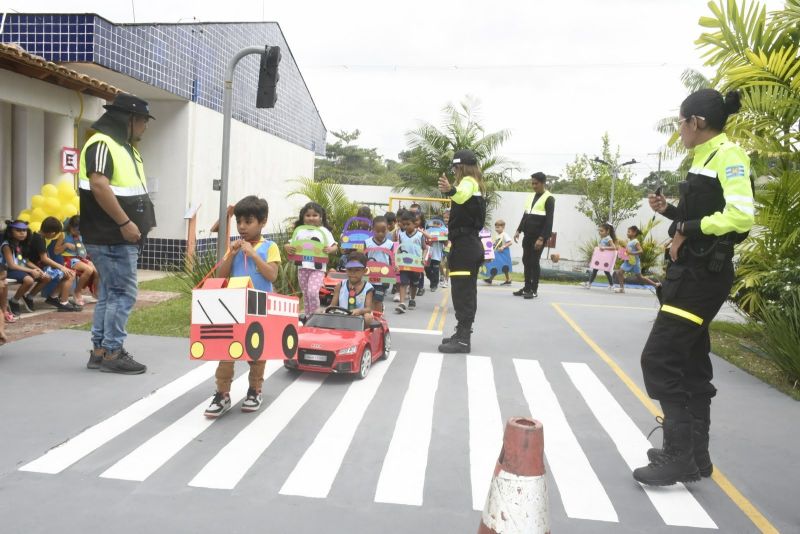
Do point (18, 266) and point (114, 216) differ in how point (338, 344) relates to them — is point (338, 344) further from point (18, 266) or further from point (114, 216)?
point (18, 266)

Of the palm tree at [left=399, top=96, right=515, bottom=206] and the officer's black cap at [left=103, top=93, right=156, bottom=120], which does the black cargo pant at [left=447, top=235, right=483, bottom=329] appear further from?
the palm tree at [left=399, top=96, right=515, bottom=206]

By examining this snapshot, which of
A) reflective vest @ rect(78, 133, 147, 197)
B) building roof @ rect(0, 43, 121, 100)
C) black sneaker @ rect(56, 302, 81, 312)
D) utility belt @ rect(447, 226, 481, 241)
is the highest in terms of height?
building roof @ rect(0, 43, 121, 100)

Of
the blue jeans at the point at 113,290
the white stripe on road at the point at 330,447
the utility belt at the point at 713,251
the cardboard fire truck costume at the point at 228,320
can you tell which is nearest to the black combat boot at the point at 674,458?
the utility belt at the point at 713,251

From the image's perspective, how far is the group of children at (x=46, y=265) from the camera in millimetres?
8234

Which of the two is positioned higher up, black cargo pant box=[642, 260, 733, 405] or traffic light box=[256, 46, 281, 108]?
traffic light box=[256, 46, 281, 108]

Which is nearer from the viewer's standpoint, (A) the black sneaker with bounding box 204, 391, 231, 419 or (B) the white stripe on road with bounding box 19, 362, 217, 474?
(B) the white stripe on road with bounding box 19, 362, 217, 474

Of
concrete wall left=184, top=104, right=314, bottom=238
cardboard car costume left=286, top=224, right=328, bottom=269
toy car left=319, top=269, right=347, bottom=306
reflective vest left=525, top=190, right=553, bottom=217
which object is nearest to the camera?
cardboard car costume left=286, top=224, right=328, bottom=269

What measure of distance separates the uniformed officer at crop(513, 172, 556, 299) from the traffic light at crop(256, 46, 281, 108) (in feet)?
15.6

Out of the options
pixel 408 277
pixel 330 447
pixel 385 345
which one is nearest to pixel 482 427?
pixel 330 447

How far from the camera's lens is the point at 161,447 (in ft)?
14.1

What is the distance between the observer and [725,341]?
895 centimetres

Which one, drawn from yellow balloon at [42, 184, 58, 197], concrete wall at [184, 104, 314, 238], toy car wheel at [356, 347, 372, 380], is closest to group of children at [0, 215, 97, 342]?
yellow balloon at [42, 184, 58, 197]

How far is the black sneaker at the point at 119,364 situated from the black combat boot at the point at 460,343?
10.5 feet

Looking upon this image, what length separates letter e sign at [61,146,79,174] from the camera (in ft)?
35.0
